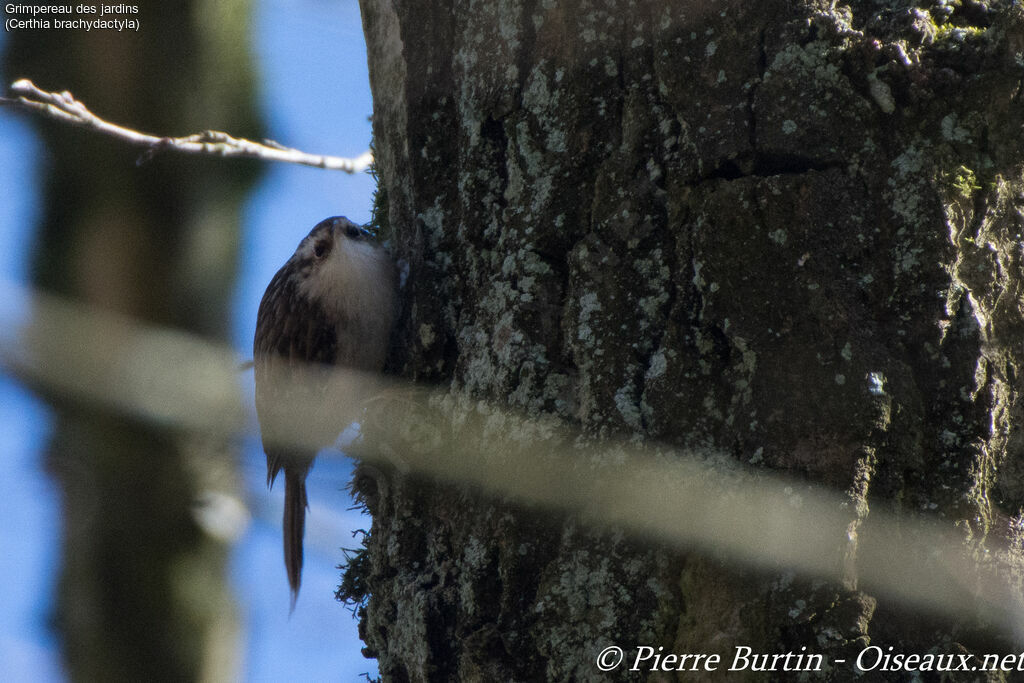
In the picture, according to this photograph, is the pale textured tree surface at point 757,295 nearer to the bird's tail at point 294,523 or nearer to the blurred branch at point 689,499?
A: the blurred branch at point 689,499

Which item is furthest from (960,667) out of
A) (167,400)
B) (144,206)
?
(144,206)

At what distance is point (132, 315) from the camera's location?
14.1 ft

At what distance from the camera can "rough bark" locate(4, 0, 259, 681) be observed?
168 inches

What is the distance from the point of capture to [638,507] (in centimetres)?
158

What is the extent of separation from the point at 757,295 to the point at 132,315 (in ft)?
11.7

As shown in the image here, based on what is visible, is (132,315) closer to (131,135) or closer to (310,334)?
(310,334)

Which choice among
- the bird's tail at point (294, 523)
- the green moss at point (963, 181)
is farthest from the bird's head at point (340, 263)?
the green moss at point (963, 181)

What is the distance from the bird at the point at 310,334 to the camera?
8.43 feet

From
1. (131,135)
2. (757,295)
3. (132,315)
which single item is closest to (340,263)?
(131,135)

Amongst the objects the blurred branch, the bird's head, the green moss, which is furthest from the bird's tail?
the green moss

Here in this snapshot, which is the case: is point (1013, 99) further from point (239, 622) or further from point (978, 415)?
point (239, 622)

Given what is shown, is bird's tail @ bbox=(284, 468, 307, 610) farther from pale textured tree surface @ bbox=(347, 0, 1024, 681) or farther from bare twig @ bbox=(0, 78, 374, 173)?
pale textured tree surface @ bbox=(347, 0, 1024, 681)

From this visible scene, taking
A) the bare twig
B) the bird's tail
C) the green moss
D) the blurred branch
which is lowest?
the bird's tail

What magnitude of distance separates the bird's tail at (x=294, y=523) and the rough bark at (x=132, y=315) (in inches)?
46.3
